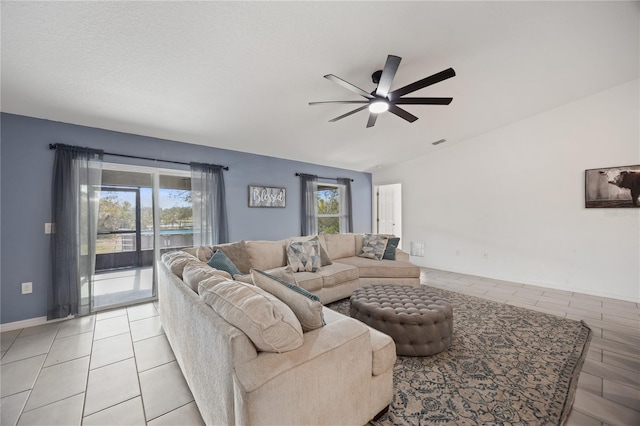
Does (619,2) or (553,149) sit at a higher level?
(619,2)

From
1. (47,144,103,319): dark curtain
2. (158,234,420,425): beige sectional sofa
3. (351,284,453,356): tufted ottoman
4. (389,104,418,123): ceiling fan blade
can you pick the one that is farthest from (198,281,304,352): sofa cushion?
(47,144,103,319): dark curtain

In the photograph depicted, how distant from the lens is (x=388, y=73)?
2066 mm

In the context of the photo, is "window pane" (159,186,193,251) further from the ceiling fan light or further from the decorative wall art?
the ceiling fan light

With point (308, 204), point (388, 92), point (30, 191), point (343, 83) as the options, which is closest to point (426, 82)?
point (388, 92)

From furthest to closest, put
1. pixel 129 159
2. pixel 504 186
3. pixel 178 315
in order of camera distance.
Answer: pixel 504 186 → pixel 129 159 → pixel 178 315

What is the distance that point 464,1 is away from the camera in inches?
77.7

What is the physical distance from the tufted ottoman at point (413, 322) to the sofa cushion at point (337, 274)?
941 millimetres

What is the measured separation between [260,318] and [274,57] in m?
2.34

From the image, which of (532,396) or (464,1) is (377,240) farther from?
(464,1)

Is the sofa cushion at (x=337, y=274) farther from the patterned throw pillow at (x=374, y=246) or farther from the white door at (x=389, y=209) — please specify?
the white door at (x=389, y=209)

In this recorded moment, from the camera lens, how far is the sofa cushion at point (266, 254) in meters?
3.37

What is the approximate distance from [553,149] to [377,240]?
3.41 meters

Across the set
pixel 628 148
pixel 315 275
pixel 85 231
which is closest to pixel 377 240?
pixel 315 275

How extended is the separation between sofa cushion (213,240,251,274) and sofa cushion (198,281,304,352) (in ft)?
5.97
